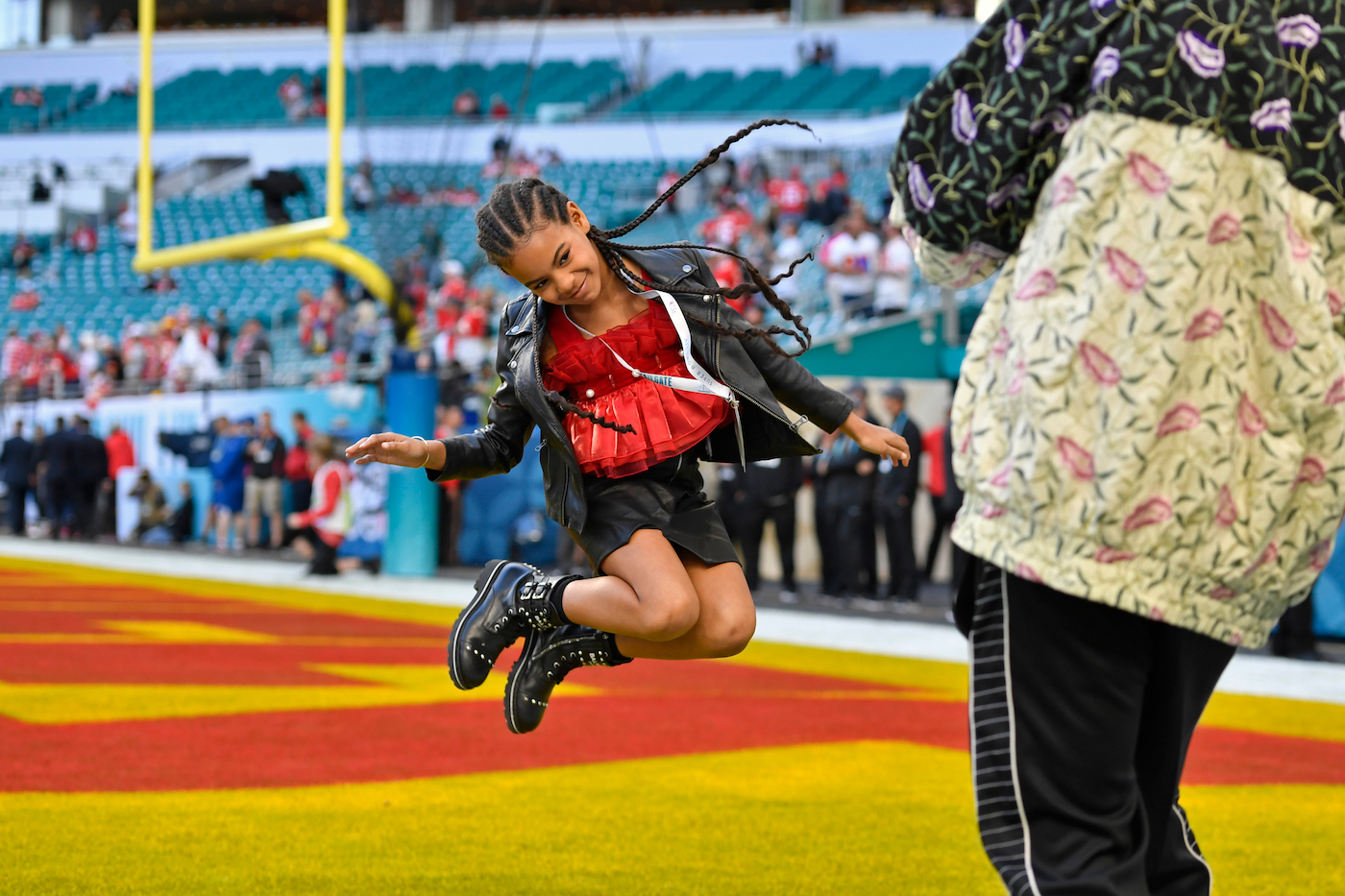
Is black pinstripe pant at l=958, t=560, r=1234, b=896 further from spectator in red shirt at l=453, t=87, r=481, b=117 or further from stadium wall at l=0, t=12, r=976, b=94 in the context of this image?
spectator in red shirt at l=453, t=87, r=481, b=117

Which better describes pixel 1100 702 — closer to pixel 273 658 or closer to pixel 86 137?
pixel 273 658

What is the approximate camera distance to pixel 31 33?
38438 millimetres

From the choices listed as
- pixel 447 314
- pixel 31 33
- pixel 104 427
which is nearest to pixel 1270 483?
pixel 447 314

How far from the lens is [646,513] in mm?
3461

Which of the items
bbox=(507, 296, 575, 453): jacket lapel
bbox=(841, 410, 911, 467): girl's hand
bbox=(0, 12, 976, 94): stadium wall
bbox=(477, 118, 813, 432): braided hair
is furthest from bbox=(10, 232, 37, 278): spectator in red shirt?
bbox=(841, 410, 911, 467): girl's hand

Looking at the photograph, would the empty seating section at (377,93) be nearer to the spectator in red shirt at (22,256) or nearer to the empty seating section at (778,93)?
the empty seating section at (778,93)

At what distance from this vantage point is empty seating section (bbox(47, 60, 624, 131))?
31.9m

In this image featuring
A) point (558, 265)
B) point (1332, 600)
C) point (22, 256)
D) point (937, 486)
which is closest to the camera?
point (558, 265)

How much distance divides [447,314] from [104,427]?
584 cm

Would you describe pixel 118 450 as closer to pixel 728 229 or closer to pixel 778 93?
pixel 728 229

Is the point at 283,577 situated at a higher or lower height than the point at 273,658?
lower

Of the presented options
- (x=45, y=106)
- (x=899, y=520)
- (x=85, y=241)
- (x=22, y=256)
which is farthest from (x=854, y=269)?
(x=45, y=106)

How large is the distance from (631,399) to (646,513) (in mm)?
276

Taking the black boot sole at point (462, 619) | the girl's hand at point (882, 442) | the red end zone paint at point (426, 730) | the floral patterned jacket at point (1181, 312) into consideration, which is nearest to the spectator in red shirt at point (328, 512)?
the red end zone paint at point (426, 730)
